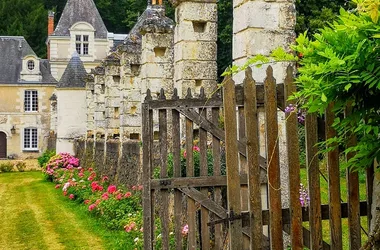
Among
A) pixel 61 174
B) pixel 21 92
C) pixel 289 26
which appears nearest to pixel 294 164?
pixel 289 26

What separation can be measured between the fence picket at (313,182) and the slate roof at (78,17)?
122 feet

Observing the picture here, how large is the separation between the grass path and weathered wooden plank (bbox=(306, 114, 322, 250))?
212 inches

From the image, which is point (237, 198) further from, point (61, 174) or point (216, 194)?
point (61, 174)

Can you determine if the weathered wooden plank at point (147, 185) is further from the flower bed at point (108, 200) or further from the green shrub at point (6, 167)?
the green shrub at point (6, 167)

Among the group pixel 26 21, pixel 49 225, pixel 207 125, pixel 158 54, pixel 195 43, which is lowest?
pixel 49 225

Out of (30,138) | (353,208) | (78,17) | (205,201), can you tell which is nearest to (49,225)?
(205,201)

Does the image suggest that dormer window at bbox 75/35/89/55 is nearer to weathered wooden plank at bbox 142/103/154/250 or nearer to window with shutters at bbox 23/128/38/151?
window with shutters at bbox 23/128/38/151

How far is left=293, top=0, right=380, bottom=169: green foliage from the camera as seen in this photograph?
306 cm

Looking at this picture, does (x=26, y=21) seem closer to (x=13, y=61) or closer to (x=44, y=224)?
(x=13, y=61)

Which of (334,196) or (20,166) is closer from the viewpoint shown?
(334,196)

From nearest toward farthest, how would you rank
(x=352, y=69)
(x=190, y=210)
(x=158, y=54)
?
(x=352, y=69), (x=190, y=210), (x=158, y=54)

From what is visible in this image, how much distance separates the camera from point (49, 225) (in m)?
11.8

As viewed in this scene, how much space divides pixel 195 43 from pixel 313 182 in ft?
16.4

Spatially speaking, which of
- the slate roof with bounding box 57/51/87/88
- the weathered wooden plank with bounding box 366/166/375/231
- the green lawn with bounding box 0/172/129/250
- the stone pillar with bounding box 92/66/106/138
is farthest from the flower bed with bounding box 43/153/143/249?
the slate roof with bounding box 57/51/87/88
